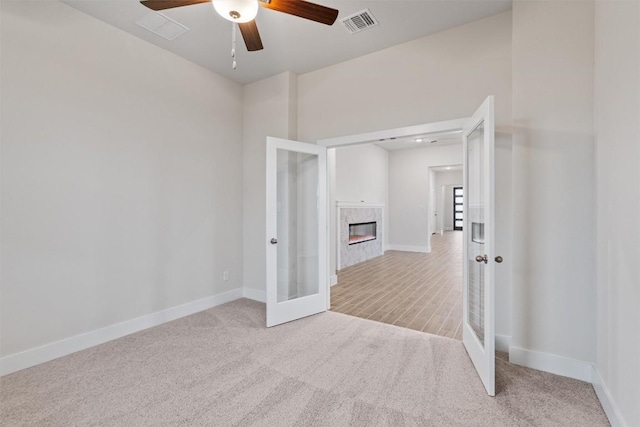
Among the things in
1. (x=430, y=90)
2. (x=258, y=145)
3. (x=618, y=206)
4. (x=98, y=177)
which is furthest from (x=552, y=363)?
(x=98, y=177)

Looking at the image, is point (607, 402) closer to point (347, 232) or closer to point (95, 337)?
point (95, 337)

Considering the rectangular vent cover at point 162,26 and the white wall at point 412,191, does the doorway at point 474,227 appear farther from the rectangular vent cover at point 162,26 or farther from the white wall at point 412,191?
the white wall at point 412,191

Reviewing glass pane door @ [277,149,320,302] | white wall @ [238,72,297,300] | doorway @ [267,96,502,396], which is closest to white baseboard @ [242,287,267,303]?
white wall @ [238,72,297,300]

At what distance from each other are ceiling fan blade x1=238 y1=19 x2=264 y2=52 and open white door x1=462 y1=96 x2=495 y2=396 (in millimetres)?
1743

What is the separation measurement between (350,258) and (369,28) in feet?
15.0

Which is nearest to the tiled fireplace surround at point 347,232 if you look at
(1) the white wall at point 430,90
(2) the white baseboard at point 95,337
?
(1) the white wall at point 430,90

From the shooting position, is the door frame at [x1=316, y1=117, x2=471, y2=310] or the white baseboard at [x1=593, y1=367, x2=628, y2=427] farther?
the door frame at [x1=316, y1=117, x2=471, y2=310]

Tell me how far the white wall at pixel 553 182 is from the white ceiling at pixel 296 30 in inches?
23.1

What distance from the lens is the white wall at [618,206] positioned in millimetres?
1517

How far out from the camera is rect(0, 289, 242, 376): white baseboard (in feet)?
7.61

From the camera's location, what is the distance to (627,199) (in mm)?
1611

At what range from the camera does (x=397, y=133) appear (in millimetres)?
3227

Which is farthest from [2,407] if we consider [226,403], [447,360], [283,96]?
[283,96]

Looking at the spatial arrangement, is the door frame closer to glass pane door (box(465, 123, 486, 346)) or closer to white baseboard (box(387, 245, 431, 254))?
glass pane door (box(465, 123, 486, 346))
